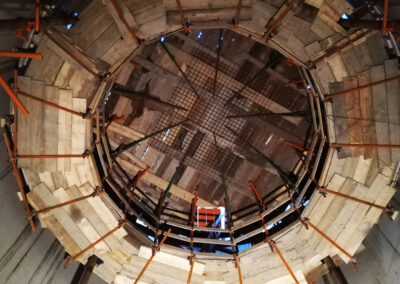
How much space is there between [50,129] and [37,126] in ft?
0.97

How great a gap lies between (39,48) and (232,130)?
6.33m

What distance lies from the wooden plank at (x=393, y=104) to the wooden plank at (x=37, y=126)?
26.9 ft

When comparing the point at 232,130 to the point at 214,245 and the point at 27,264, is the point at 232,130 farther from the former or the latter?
the point at 27,264

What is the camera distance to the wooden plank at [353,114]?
7.68 m

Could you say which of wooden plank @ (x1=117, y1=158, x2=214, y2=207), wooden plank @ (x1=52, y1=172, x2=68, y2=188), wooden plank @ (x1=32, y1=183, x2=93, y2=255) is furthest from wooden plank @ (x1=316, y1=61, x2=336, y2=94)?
wooden plank @ (x1=32, y1=183, x2=93, y2=255)

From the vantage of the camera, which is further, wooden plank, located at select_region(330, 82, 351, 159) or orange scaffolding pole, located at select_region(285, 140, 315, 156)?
orange scaffolding pole, located at select_region(285, 140, 315, 156)

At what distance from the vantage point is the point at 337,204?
28.1 feet

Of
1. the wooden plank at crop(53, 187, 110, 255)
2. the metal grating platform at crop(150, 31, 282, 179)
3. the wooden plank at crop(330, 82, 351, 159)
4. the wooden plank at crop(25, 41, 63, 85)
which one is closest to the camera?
the wooden plank at crop(25, 41, 63, 85)

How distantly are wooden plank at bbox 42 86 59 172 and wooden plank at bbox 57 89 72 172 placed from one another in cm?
9

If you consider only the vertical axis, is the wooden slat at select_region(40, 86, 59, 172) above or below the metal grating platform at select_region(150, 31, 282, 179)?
below

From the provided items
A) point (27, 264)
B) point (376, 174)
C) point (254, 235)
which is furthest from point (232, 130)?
point (27, 264)

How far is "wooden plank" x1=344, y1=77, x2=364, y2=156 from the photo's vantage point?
7684 mm

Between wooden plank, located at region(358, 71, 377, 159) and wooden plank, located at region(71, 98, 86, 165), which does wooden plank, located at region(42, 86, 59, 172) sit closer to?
wooden plank, located at region(71, 98, 86, 165)

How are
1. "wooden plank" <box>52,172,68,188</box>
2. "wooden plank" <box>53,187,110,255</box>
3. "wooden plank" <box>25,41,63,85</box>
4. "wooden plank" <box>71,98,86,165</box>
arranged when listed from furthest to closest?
1. "wooden plank" <box>53,187,110,255</box>
2. "wooden plank" <box>52,172,68,188</box>
3. "wooden plank" <box>71,98,86,165</box>
4. "wooden plank" <box>25,41,63,85</box>
